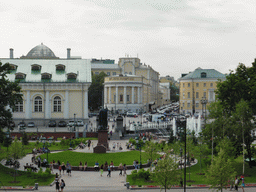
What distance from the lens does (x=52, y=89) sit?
64312 mm

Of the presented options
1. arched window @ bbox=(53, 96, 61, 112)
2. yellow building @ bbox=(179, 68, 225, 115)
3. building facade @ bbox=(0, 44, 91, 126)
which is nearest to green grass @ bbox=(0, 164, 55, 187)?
building facade @ bbox=(0, 44, 91, 126)

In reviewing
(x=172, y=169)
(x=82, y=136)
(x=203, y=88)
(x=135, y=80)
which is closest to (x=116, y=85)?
(x=135, y=80)

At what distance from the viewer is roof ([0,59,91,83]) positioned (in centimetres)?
6531

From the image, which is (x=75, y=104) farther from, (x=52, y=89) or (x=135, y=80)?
(x=135, y=80)

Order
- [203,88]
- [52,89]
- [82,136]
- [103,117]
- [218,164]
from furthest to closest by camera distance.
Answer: [203,88] → [52,89] → [82,136] → [103,117] → [218,164]

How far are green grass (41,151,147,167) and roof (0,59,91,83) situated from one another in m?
25.7

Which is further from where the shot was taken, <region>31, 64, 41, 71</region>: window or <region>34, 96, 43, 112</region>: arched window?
<region>31, 64, 41, 71</region>: window

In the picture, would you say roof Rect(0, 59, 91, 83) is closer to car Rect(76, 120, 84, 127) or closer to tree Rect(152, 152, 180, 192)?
car Rect(76, 120, 84, 127)

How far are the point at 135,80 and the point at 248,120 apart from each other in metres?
72.8

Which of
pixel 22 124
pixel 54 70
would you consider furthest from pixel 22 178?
pixel 54 70

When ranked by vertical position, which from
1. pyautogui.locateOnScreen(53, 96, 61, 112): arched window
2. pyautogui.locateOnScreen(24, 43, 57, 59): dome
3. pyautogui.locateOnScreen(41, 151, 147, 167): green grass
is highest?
pyautogui.locateOnScreen(24, 43, 57, 59): dome

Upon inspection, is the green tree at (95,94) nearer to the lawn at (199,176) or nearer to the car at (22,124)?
the car at (22,124)

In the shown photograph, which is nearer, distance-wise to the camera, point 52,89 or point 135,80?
point 52,89

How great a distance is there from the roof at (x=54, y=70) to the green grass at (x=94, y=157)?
→ 25687 millimetres
